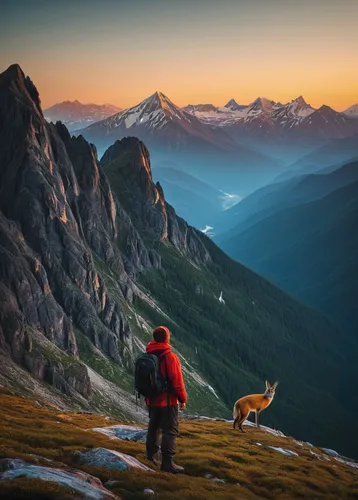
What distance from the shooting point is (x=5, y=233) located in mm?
156875

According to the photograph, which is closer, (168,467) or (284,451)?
(168,467)

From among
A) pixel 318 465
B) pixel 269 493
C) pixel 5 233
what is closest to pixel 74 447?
pixel 269 493

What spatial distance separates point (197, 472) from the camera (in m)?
33.9

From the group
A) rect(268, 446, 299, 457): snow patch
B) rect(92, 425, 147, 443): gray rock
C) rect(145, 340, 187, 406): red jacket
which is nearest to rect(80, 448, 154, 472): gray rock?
rect(145, 340, 187, 406): red jacket

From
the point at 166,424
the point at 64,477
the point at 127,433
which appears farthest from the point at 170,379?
the point at 127,433

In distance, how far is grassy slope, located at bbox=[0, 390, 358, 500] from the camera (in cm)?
2417

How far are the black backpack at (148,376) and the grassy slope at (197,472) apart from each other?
4.73 metres

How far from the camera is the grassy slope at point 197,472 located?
24.2 meters

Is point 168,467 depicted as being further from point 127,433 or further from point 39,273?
point 39,273

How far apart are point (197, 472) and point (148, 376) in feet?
41.4

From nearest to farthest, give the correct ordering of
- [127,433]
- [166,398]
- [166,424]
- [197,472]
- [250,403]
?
[166,398] < [166,424] < [197,472] < [250,403] < [127,433]

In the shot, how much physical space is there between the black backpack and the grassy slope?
15.5ft

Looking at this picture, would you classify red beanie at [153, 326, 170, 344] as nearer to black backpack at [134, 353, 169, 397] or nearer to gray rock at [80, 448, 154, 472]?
black backpack at [134, 353, 169, 397]

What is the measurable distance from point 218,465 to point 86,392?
4616 inches
